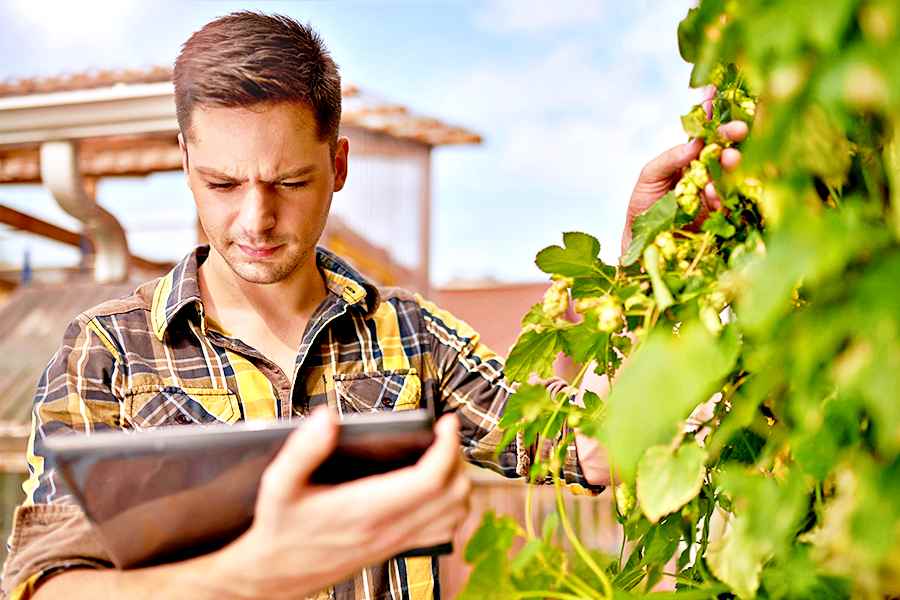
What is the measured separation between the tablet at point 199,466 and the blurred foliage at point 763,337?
7 cm

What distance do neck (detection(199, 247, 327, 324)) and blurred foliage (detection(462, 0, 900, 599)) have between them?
1.88 ft

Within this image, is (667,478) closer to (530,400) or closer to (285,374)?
(530,400)

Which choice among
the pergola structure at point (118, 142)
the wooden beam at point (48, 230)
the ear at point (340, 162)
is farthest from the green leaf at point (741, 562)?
the wooden beam at point (48, 230)

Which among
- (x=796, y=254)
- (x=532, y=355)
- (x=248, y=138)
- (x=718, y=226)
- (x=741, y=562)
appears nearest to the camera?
(x=796, y=254)

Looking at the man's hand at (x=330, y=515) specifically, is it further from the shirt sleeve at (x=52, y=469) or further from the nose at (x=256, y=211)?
the nose at (x=256, y=211)

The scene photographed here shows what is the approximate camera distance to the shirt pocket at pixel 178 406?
108 cm

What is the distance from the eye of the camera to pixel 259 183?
3.33 feet

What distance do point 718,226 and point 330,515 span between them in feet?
0.94

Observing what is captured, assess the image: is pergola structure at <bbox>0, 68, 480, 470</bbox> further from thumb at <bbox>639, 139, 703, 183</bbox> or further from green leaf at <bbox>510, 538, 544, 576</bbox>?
green leaf at <bbox>510, 538, 544, 576</bbox>

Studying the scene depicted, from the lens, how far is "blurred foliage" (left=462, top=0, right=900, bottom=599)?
32cm

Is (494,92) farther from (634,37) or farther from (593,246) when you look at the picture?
(593,246)

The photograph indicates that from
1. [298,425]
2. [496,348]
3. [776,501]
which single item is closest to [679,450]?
[776,501]

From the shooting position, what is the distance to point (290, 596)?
0.53 m

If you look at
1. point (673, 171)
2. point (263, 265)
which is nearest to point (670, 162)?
point (673, 171)
